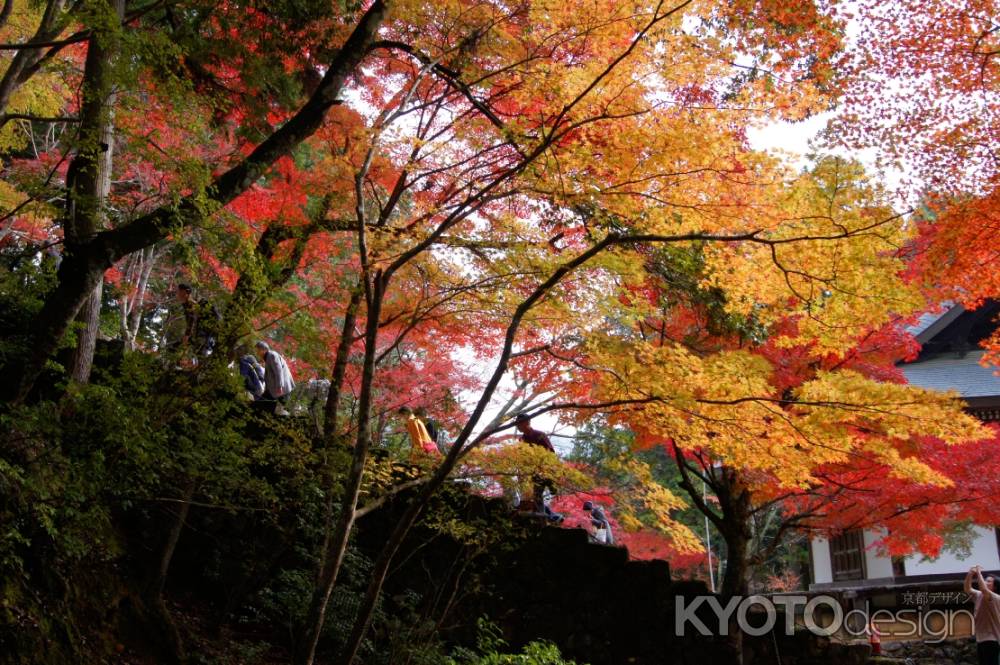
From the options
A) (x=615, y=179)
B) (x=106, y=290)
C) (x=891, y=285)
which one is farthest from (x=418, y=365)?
(x=891, y=285)

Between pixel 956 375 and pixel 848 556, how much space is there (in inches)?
178

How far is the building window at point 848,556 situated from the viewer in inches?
656

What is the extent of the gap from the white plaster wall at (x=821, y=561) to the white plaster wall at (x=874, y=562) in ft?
4.89

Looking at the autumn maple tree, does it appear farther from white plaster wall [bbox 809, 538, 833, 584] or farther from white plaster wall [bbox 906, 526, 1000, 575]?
white plaster wall [bbox 809, 538, 833, 584]

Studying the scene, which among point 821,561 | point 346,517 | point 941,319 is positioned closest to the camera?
point 346,517

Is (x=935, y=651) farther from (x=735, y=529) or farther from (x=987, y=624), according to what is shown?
(x=735, y=529)

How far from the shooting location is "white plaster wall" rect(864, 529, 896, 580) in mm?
15789

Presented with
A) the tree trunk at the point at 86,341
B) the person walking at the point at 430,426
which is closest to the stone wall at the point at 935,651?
the person walking at the point at 430,426

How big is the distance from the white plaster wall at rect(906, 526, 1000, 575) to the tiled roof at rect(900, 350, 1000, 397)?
2.71 metres

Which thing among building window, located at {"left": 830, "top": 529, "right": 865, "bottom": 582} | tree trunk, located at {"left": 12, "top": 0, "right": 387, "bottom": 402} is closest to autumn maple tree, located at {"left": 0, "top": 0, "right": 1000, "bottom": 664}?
tree trunk, located at {"left": 12, "top": 0, "right": 387, "bottom": 402}

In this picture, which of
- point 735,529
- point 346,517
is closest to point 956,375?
point 735,529

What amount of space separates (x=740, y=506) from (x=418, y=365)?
6123 millimetres

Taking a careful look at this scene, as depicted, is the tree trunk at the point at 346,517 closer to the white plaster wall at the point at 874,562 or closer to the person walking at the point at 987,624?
the person walking at the point at 987,624

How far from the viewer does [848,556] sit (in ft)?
56.7
